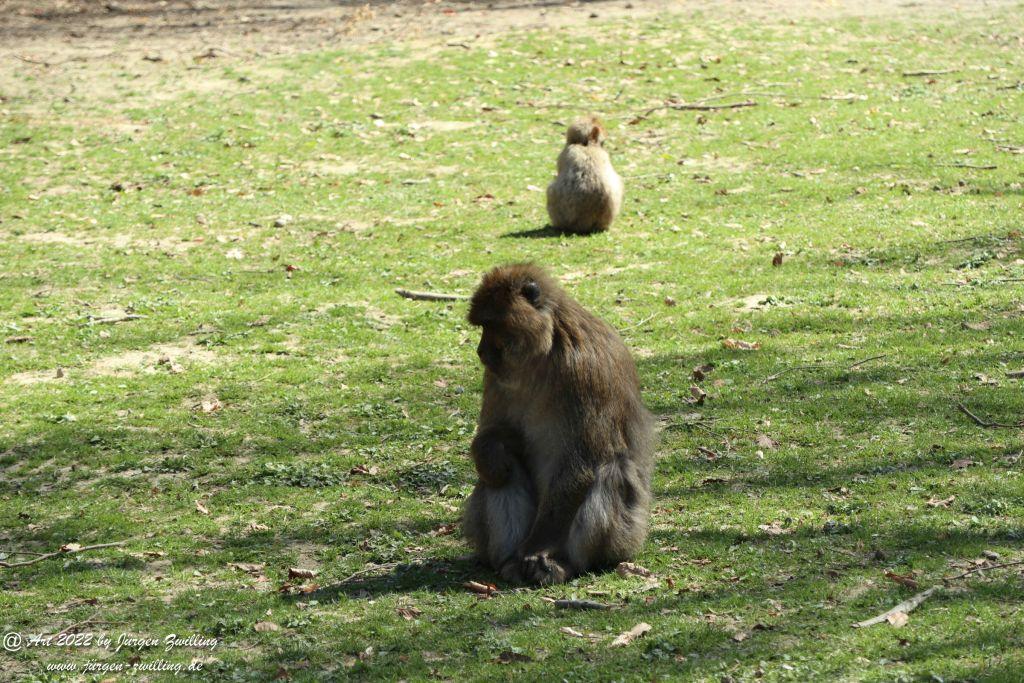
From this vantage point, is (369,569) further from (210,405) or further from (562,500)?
(210,405)

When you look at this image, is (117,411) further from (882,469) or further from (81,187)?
(81,187)

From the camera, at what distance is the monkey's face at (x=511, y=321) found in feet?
22.9

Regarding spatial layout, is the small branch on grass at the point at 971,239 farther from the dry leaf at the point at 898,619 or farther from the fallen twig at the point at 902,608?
the dry leaf at the point at 898,619

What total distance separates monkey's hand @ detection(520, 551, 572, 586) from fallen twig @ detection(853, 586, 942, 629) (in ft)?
5.63

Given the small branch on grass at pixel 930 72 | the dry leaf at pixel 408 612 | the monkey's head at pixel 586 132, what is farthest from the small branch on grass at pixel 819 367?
the small branch on grass at pixel 930 72

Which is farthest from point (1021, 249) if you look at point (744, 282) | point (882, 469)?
point (882, 469)

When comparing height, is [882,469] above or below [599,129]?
below

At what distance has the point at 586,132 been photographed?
50.3ft

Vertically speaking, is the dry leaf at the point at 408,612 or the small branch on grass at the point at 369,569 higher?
the dry leaf at the point at 408,612

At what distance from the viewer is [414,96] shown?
67.7 ft

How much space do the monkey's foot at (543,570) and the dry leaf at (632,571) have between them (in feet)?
1.06

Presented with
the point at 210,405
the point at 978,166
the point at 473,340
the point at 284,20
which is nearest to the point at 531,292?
the point at 210,405

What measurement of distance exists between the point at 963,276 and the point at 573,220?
4.71m

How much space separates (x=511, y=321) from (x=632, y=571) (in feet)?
5.46
